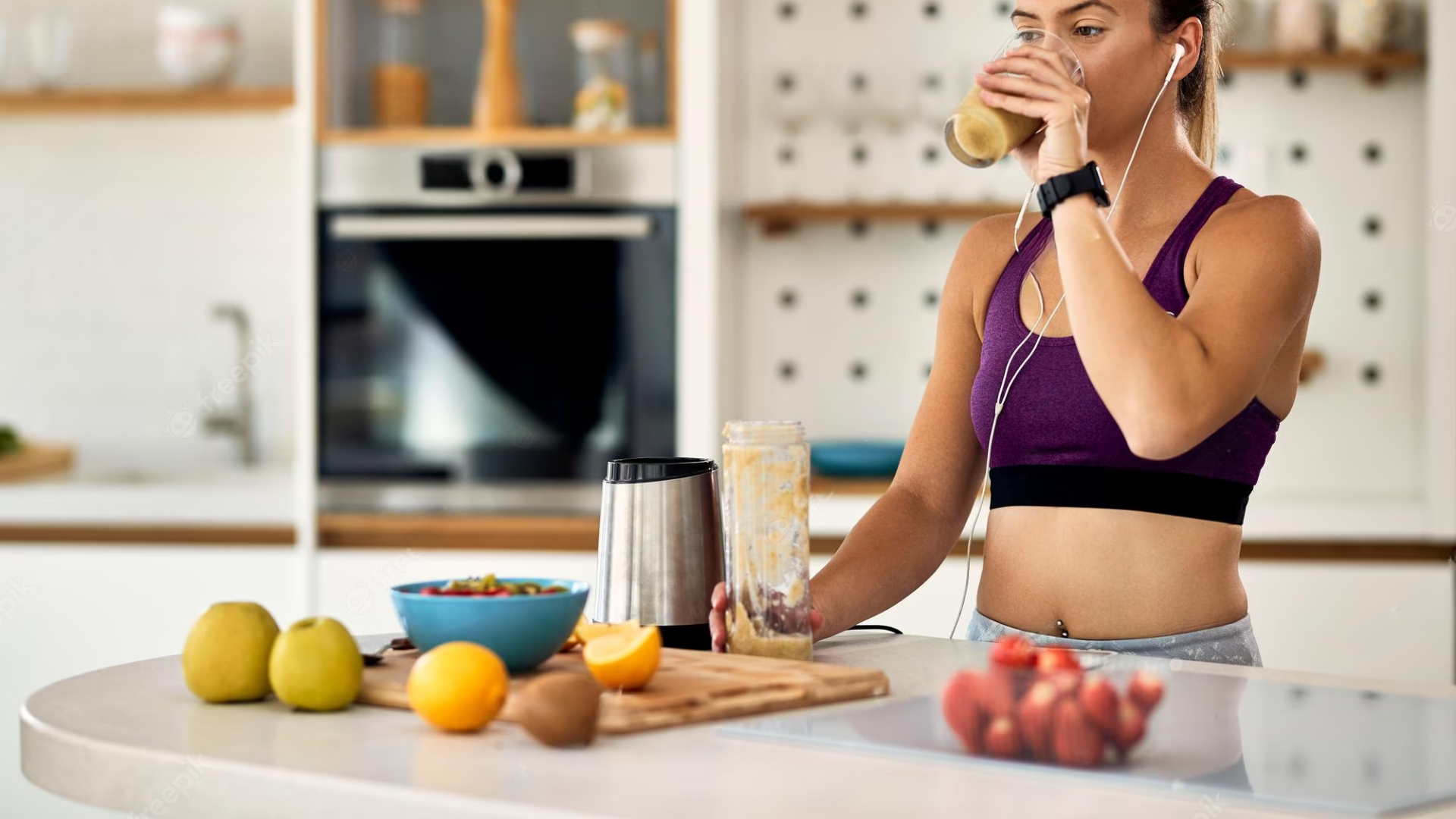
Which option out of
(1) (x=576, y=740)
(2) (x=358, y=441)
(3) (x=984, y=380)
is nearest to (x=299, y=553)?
(2) (x=358, y=441)

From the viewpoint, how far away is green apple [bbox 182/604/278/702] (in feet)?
3.54

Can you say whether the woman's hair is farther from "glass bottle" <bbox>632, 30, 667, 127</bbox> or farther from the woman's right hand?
"glass bottle" <bbox>632, 30, 667, 127</bbox>

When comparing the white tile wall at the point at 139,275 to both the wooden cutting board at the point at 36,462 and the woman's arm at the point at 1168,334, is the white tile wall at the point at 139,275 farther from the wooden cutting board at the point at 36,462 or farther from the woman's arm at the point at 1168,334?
the woman's arm at the point at 1168,334

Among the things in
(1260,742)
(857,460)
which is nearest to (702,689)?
(1260,742)

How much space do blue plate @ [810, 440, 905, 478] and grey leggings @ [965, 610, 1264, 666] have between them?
166 centimetres

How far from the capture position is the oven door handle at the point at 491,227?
10.3ft

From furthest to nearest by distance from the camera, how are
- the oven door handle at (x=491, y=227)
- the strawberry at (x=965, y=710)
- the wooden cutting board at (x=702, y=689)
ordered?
the oven door handle at (x=491, y=227) → the wooden cutting board at (x=702, y=689) → the strawberry at (x=965, y=710)

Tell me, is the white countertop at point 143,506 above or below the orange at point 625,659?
below

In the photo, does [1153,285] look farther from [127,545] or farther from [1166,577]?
[127,545]

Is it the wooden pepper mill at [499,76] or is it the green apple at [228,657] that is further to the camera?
the wooden pepper mill at [499,76]

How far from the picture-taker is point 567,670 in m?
1.17

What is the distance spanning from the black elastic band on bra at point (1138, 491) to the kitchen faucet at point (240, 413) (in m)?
2.61

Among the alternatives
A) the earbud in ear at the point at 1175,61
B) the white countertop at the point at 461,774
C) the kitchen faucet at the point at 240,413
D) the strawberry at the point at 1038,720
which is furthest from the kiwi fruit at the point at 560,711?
the kitchen faucet at the point at 240,413

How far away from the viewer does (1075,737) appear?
0.87m
